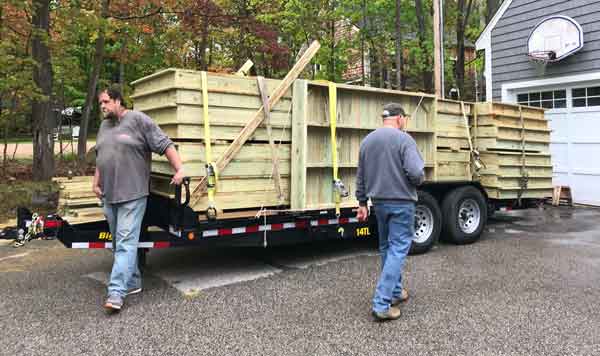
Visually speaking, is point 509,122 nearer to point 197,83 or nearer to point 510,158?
point 510,158

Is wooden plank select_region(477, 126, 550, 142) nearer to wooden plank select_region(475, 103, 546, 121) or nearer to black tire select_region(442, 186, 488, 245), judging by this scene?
wooden plank select_region(475, 103, 546, 121)

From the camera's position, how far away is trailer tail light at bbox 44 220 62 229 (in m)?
5.01

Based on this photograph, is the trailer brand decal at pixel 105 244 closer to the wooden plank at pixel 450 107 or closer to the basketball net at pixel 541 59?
the wooden plank at pixel 450 107

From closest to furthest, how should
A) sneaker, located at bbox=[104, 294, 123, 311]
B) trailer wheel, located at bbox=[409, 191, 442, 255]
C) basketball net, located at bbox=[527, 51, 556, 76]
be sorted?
sneaker, located at bbox=[104, 294, 123, 311]
trailer wheel, located at bbox=[409, 191, 442, 255]
basketball net, located at bbox=[527, 51, 556, 76]

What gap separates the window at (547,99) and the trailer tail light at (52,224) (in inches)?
431

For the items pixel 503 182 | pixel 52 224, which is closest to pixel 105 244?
pixel 52 224

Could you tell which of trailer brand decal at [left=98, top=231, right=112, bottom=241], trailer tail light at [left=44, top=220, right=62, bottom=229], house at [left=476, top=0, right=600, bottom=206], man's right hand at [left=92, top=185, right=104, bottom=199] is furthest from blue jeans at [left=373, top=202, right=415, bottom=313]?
house at [left=476, top=0, right=600, bottom=206]

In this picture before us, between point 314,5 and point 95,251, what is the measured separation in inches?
420

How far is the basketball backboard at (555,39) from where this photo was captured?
10820 mm

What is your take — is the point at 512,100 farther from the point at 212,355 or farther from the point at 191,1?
the point at 212,355

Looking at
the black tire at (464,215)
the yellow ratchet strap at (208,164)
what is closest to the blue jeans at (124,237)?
the yellow ratchet strap at (208,164)

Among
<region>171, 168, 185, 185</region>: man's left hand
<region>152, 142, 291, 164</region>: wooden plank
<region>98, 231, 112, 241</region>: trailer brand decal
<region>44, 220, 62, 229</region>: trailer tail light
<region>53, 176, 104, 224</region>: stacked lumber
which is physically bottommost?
<region>98, 231, 112, 241</region>: trailer brand decal

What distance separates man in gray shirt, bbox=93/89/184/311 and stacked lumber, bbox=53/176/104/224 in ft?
2.34

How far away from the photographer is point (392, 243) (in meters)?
4.34
